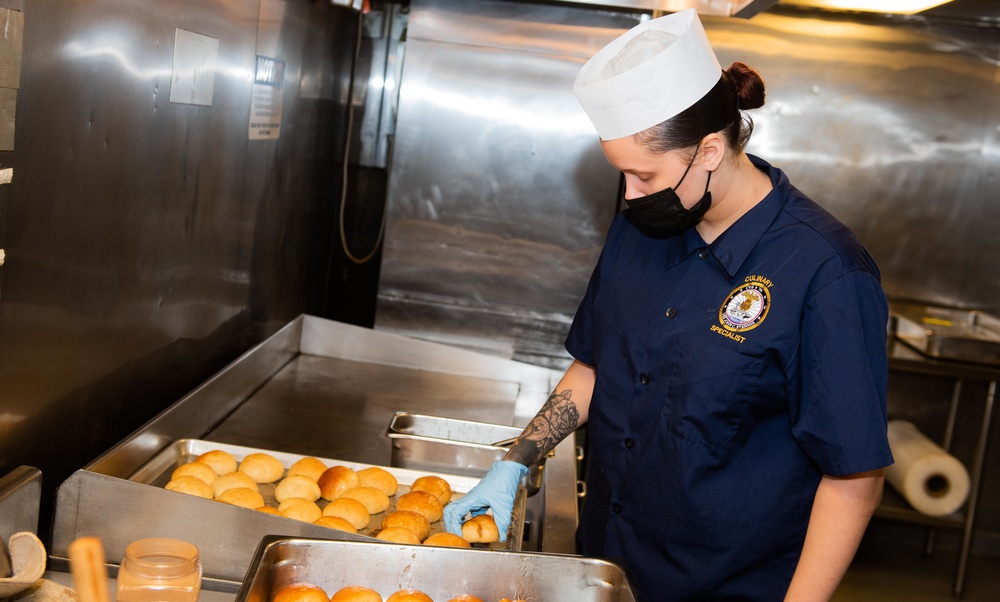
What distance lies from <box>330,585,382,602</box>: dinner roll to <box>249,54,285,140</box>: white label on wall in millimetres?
1730

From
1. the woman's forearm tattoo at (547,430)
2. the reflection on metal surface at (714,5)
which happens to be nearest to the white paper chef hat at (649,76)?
the woman's forearm tattoo at (547,430)

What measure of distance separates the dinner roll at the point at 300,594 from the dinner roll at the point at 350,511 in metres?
0.46

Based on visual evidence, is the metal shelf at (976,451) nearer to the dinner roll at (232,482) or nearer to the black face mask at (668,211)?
the black face mask at (668,211)

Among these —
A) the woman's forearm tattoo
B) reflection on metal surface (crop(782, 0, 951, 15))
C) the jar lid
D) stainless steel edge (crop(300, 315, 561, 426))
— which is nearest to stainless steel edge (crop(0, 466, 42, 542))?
the jar lid

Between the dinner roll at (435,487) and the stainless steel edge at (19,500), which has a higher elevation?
the stainless steel edge at (19,500)

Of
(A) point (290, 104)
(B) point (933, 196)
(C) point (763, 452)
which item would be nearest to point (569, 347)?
(C) point (763, 452)

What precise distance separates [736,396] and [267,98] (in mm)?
1873

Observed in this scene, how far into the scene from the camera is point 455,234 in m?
3.64

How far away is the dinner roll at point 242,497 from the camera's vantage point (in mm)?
1750

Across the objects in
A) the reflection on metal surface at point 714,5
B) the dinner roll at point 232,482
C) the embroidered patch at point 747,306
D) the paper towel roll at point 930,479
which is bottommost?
the paper towel roll at point 930,479

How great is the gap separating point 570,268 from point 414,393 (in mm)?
1081

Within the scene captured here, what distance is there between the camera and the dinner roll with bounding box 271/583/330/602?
1.25 metres

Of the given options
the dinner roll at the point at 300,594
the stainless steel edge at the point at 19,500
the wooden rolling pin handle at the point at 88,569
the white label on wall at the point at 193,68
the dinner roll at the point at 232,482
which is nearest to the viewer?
the wooden rolling pin handle at the point at 88,569

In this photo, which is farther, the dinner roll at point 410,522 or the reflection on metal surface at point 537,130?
the reflection on metal surface at point 537,130
